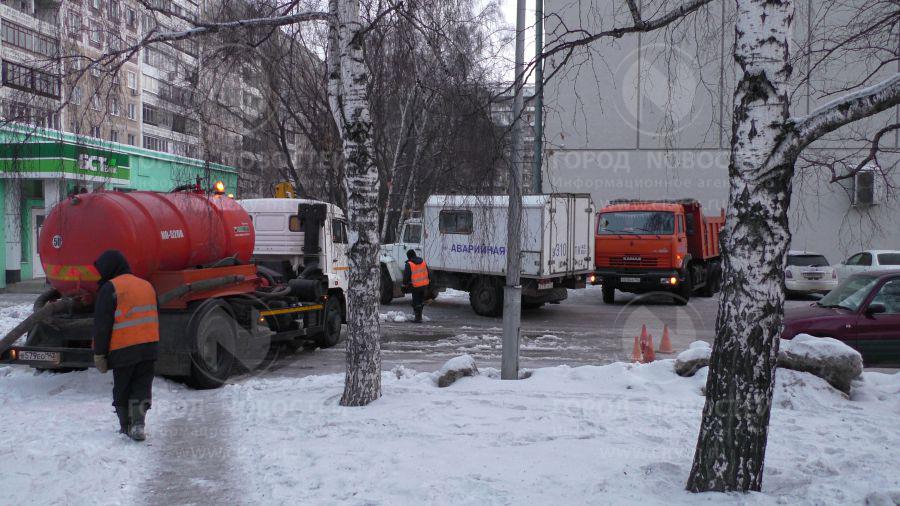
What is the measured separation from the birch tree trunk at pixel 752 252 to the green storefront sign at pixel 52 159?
5.42 m

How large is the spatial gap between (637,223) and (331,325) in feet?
34.0

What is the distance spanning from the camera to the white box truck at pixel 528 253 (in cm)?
1594

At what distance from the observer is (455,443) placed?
5.57 m

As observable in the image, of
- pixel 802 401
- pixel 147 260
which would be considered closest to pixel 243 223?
pixel 147 260

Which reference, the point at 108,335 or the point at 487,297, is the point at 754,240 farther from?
the point at 487,297

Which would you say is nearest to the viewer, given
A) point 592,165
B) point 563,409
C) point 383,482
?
point 383,482

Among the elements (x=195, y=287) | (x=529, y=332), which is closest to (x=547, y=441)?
(x=195, y=287)

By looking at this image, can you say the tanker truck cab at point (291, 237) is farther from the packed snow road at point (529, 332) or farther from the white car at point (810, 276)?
the white car at point (810, 276)

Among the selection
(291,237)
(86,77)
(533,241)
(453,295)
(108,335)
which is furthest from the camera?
(453,295)

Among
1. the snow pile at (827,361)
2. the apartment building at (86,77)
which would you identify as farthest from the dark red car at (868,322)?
the apartment building at (86,77)

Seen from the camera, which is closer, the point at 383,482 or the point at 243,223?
the point at 383,482

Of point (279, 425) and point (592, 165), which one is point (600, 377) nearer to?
point (279, 425)

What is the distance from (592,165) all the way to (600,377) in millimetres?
24783

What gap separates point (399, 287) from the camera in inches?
768
